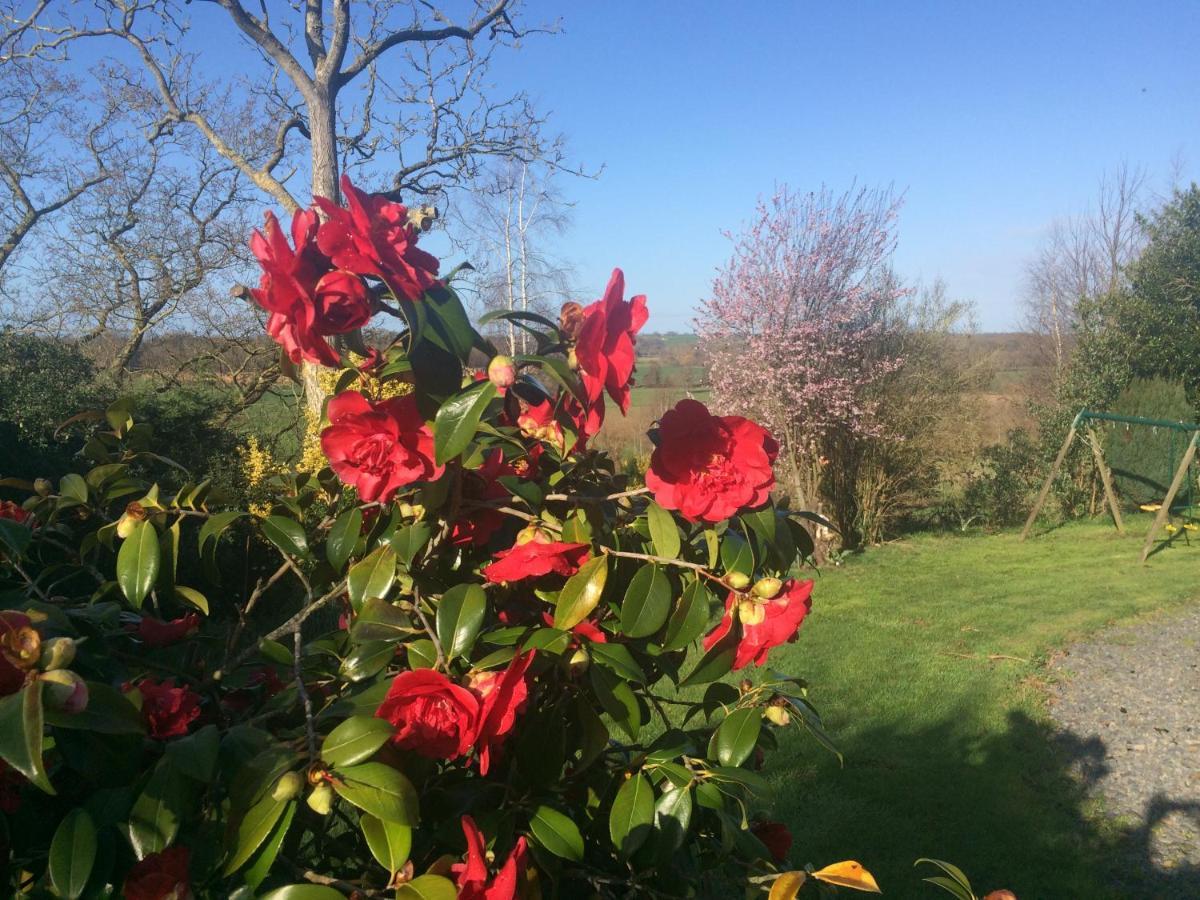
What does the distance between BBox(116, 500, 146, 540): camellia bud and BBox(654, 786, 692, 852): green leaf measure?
74 centimetres

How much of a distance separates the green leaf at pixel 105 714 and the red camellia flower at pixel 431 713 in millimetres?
212

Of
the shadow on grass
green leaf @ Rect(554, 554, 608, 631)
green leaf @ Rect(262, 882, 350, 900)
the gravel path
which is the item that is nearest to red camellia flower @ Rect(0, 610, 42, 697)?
green leaf @ Rect(262, 882, 350, 900)

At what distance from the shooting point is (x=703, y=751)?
1247mm

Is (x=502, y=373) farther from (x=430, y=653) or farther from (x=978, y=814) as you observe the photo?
(x=978, y=814)

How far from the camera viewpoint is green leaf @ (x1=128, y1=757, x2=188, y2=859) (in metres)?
0.68

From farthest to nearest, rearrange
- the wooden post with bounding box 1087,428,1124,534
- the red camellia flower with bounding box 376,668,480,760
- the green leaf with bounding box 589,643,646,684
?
the wooden post with bounding box 1087,428,1124,534
the green leaf with bounding box 589,643,646,684
the red camellia flower with bounding box 376,668,480,760

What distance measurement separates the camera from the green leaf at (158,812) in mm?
680

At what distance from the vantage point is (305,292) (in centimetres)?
80

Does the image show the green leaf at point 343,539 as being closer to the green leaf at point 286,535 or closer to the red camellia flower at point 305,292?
the green leaf at point 286,535

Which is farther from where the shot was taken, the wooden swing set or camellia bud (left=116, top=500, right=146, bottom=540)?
the wooden swing set

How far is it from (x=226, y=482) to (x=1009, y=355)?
1625 cm

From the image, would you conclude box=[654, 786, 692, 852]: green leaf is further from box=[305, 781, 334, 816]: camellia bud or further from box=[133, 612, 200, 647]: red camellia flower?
box=[133, 612, 200, 647]: red camellia flower

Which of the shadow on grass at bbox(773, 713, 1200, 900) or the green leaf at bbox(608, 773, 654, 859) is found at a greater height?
the green leaf at bbox(608, 773, 654, 859)

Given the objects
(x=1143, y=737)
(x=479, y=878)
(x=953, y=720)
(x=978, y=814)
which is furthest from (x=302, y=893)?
(x=1143, y=737)
